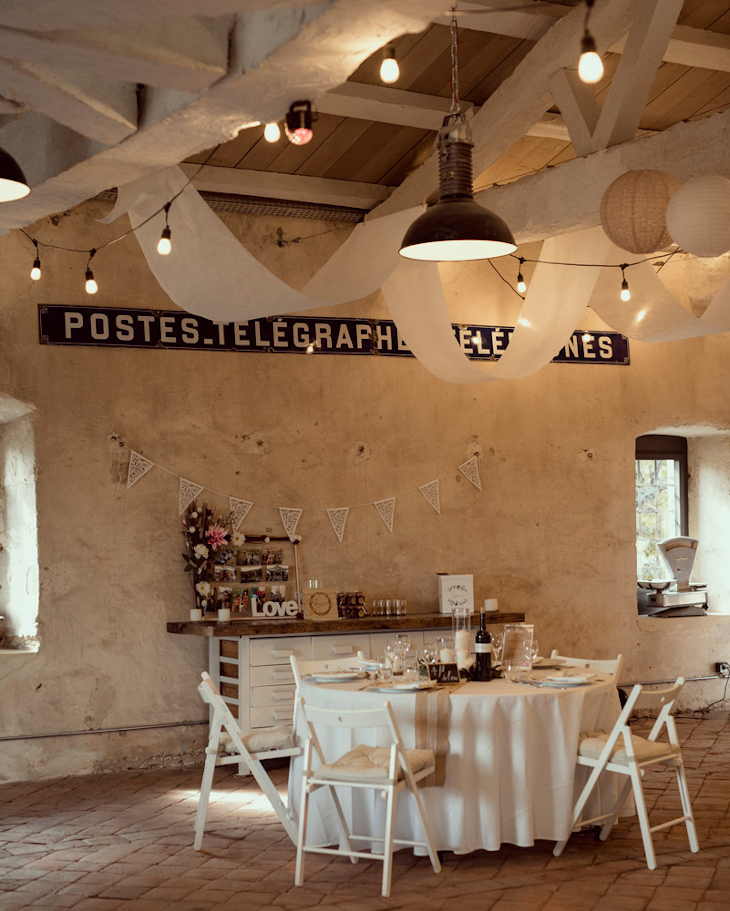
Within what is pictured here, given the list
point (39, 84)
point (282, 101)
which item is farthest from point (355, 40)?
point (39, 84)

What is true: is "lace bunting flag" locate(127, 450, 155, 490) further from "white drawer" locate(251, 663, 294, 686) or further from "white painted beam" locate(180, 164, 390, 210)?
"white painted beam" locate(180, 164, 390, 210)

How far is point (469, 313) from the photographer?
301 inches

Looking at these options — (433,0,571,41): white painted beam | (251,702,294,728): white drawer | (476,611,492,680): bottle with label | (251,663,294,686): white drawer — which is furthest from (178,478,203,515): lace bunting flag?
(433,0,571,41): white painted beam

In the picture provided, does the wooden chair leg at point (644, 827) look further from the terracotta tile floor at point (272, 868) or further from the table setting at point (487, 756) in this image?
the table setting at point (487, 756)

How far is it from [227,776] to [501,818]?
239 centimetres

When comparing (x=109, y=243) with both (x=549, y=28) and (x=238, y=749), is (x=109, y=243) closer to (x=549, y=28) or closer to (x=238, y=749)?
(x=549, y=28)

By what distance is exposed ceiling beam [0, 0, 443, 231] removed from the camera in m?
2.56

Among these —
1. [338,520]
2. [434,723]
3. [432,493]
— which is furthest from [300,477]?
[434,723]

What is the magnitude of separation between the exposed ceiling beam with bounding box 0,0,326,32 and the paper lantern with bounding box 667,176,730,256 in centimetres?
206

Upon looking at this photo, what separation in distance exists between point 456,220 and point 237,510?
12.3 ft

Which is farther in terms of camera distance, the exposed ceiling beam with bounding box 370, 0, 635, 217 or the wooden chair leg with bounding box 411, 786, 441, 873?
the exposed ceiling beam with bounding box 370, 0, 635, 217

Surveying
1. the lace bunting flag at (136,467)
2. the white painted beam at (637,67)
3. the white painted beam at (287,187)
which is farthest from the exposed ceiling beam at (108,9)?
the lace bunting flag at (136,467)

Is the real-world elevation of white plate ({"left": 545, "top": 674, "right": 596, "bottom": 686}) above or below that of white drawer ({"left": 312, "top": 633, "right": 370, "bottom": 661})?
above

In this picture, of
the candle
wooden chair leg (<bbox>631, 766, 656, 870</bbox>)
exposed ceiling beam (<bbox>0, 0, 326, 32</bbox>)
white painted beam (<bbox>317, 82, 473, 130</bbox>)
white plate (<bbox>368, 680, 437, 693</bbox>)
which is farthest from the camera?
white painted beam (<bbox>317, 82, 473, 130</bbox>)
